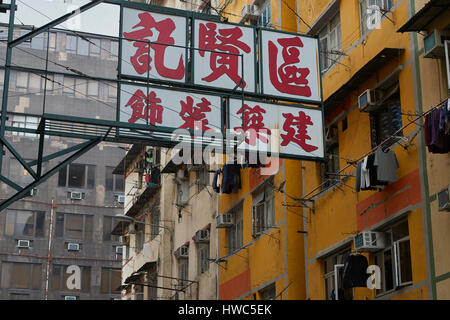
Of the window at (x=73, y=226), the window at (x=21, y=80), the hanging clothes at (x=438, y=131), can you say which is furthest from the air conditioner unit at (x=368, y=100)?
the window at (x=21, y=80)

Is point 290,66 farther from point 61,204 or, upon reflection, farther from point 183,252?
point 61,204

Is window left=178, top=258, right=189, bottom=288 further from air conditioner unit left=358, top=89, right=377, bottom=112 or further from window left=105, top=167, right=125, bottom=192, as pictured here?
window left=105, top=167, right=125, bottom=192

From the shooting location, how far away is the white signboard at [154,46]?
47.3ft

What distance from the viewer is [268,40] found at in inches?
603

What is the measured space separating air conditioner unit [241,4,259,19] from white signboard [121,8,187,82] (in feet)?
26.2

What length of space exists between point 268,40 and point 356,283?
16.4 ft

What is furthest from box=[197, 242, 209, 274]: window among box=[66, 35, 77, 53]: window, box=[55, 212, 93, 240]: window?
box=[66, 35, 77, 53]: window

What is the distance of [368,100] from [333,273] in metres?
3.99

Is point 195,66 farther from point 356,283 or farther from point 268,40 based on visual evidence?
point 356,283

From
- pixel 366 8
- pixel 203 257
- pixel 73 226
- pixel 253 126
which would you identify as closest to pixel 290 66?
pixel 253 126

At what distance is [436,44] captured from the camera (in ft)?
44.0

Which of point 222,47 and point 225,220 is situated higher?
point 222,47
